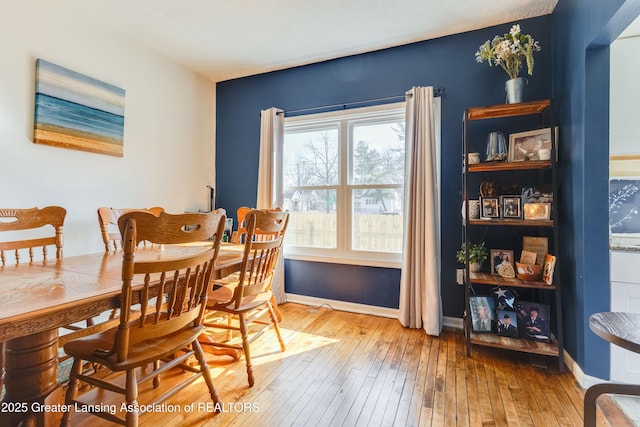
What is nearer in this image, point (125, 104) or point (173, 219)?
point (173, 219)

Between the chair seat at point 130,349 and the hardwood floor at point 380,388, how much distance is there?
46cm

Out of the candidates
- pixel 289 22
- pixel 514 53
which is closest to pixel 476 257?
pixel 514 53

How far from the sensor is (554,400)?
1.60m

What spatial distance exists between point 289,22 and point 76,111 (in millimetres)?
1842

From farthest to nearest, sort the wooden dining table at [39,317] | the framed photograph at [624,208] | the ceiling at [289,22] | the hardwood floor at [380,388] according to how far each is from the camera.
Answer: the ceiling at [289,22]
the framed photograph at [624,208]
the hardwood floor at [380,388]
the wooden dining table at [39,317]

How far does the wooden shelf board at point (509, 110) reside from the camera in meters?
2.04

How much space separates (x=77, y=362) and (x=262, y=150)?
239 centimetres

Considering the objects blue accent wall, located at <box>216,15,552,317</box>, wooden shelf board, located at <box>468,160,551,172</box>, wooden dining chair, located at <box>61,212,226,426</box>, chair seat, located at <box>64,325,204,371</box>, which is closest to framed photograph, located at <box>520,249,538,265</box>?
blue accent wall, located at <box>216,15,552,317</box>

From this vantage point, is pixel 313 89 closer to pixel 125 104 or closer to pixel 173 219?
pixel 125 104

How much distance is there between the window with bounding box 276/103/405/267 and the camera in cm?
284

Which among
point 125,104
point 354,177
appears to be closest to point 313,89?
point 354,177

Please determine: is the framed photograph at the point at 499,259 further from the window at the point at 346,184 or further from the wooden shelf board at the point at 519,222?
the window at the point at 346,184

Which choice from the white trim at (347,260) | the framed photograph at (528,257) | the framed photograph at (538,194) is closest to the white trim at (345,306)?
the white trim at (347,260)

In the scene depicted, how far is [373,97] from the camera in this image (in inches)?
113
